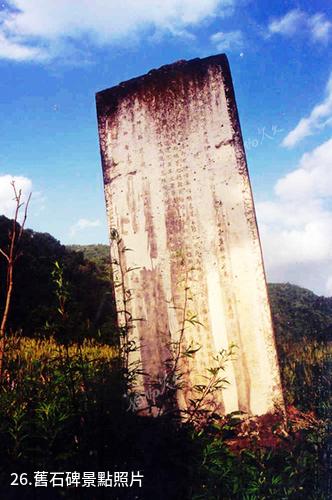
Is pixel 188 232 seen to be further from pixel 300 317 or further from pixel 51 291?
pixel 300 317

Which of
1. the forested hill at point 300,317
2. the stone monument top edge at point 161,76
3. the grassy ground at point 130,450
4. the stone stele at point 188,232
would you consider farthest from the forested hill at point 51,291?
the grassy ground at point 130,450

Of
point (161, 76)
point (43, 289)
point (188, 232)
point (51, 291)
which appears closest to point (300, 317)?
point (51, 291)

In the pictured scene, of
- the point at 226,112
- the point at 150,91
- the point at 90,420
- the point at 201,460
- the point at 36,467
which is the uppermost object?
the point at 150,91

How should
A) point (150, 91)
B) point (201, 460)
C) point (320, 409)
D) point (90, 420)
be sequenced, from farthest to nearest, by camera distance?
point (150, 91)
point (320, 409)
point (201, 460)
point (90, 420)

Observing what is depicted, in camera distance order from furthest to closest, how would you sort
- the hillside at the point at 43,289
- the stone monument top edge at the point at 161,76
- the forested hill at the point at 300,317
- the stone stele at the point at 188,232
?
the forested hill at the point at 300,317
the hillside at the point at 43,289
the stone monument top edge at the point at 161,76
the stone stele at the point at 188,232

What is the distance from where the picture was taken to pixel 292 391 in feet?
13.6

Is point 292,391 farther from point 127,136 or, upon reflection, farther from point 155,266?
point 127,136

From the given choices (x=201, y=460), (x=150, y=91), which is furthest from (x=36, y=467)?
(x=150, y=91)

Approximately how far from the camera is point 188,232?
404 cm

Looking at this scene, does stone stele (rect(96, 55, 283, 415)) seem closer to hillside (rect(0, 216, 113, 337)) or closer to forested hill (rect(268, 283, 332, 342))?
hillside (rect(0, 216, 113, 337))

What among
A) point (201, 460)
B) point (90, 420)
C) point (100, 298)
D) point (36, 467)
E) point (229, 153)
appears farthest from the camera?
point (100, 298)

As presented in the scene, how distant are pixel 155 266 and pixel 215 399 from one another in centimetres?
149

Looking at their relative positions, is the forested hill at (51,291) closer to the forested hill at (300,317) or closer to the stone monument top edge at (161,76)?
the forested hill at (300,317)

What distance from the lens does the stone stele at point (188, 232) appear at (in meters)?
3.68
